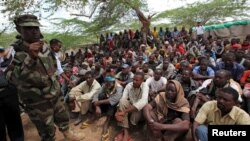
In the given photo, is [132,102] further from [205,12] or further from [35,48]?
[205,12]

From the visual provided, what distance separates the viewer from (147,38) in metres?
15.0

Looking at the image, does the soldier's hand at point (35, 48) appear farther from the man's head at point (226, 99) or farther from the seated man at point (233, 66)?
the seated man at point (233, 66)

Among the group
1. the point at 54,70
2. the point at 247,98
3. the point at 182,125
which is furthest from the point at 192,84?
the point at 54,70

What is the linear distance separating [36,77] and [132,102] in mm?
1990

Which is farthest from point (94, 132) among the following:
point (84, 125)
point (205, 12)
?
point (205, 12)

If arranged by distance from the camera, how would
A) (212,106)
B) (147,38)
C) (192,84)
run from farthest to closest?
1. (147,38)
2. (192,84)
3. (212,106)

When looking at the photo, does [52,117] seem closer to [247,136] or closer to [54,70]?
[54,70]

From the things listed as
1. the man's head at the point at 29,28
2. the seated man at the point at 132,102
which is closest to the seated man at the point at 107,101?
the seated man at the point at 132,102

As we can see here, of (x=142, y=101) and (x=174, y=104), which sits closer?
(x=174, y=104)

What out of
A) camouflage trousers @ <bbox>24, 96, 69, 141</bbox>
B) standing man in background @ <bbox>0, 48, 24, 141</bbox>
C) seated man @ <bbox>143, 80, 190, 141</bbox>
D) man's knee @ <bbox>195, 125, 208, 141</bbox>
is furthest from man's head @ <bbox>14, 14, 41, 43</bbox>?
man's knee @ <bbox>195, 125, 208, 141</bbox>

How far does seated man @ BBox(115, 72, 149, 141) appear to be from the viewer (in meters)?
5.19

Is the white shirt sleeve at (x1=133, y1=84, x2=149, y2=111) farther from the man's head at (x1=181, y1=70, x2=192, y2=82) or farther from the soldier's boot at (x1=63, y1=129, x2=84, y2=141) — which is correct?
the soldier's boot at (x1=63, y1=129, x2=84, y2=141)

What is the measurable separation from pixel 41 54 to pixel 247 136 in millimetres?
2440

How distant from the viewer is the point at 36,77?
3725 mm
